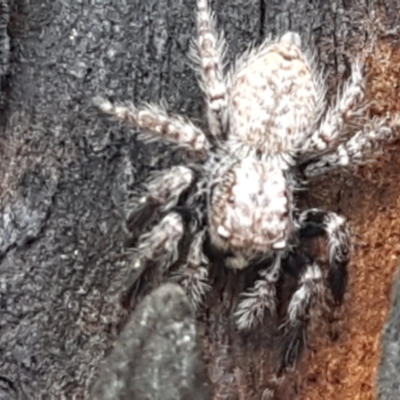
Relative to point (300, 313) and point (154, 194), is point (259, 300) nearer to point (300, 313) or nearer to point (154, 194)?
point (300, 313)

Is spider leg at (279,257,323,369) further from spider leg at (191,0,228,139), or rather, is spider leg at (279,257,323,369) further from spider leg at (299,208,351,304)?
spider leg at (191,0,228,139)

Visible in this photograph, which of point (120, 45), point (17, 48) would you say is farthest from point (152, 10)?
point (17, 48)

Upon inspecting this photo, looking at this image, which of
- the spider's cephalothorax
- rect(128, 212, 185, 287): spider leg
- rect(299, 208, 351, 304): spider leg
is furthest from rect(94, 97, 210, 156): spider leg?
rect(299, 208, 351, 304): spider leg

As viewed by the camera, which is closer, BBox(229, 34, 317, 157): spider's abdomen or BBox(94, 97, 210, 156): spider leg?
BBox(94, 97, 210, 156): spider leg

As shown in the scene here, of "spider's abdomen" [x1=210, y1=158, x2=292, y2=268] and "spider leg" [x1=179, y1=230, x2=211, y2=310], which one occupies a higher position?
"spider's abdomen" [x1=210, y1=158, x2=292, y2=268]

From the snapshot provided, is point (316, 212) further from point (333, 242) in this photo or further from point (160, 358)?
point (160, 358)

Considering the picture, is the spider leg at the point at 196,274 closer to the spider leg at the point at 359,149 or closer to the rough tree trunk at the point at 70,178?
the rough tree trunk at the point at 70,178
